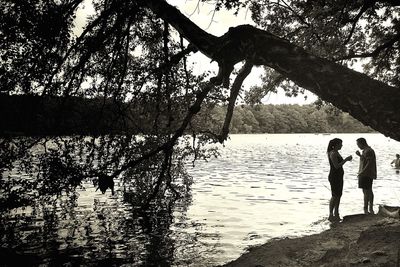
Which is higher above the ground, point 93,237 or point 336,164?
point 336,164

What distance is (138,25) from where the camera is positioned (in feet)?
32.0

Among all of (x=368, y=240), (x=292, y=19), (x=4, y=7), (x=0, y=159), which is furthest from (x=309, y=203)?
(x=4, y=7)

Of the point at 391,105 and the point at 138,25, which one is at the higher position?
the point at 138,25

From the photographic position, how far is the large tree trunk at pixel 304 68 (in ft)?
11.8

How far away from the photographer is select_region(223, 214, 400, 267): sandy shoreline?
6.82 m

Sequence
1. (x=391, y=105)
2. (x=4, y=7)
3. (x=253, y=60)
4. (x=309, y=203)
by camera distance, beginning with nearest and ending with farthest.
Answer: (x=391, y=105) → (x=253, y=60) → (x=4, y=7) → (x=309, y=203)

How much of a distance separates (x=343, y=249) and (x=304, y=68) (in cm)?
627

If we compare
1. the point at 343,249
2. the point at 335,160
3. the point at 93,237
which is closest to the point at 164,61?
the point at 343,249

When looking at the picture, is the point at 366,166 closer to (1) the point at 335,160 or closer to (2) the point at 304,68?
(1) the point at 335,160

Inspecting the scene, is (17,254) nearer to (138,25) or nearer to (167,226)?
(167,226)

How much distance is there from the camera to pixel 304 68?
13.3 ft

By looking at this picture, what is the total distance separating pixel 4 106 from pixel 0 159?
153cm

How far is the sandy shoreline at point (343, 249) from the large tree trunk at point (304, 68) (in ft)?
8.69

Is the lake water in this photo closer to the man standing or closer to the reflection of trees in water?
the reflection of trees in water
